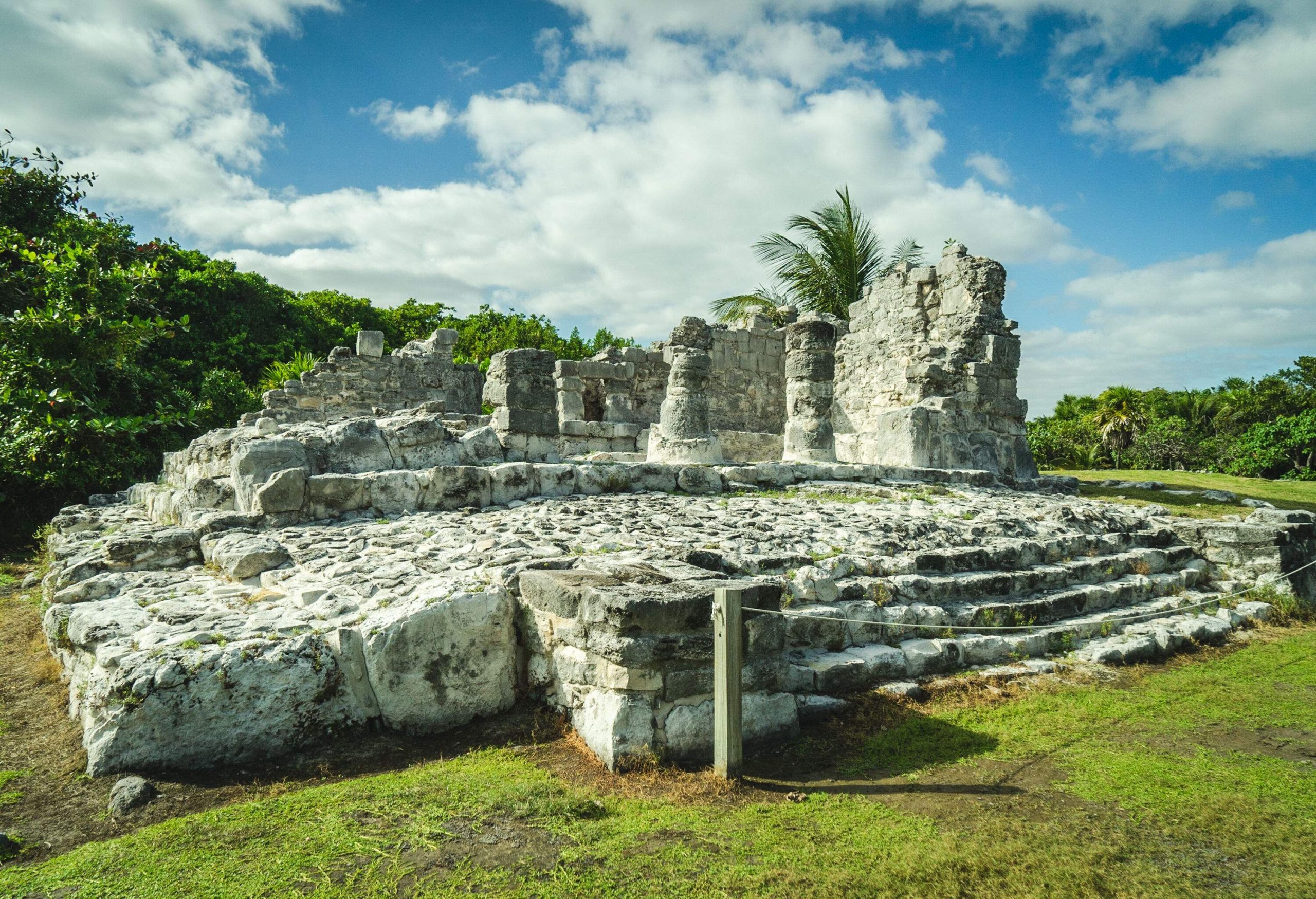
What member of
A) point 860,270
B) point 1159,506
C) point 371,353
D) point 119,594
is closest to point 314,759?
point 119,594

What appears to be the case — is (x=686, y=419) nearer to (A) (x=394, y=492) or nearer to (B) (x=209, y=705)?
(A) (x=394, y=492)

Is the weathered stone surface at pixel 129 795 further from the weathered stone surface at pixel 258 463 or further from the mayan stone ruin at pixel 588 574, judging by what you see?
the weathered stone surface at pixel 258 463

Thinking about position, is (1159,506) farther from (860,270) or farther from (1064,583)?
(860,270)

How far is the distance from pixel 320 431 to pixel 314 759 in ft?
15.2

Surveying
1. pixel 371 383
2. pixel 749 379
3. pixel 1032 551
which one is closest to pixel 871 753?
pixel 1032 551

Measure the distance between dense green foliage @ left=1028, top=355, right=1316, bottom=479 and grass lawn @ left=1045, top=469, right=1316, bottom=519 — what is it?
5553 mm

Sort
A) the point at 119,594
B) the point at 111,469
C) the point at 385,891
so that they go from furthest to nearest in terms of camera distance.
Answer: the point at 111,469 → the point at 119,594 → the point at 385,891

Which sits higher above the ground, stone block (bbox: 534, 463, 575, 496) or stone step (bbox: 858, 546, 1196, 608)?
stone block (bbox: 534, 463, 575, 496)

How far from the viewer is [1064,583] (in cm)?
619

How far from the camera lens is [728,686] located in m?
3.29

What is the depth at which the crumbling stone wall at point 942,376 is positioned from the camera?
11.2 metres

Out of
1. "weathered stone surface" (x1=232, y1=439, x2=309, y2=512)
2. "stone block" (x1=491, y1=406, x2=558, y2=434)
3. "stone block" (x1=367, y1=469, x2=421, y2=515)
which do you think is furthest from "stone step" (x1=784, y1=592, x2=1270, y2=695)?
"stone block" (x1=491, y1=406, x2=558, y2=434)

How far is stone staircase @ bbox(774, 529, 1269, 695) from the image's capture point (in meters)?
4.54

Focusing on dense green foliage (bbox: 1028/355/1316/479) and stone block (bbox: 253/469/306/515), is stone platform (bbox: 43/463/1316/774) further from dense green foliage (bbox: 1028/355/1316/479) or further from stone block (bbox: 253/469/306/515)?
dense green foliage (bbox: 1028/355/1316/479)
